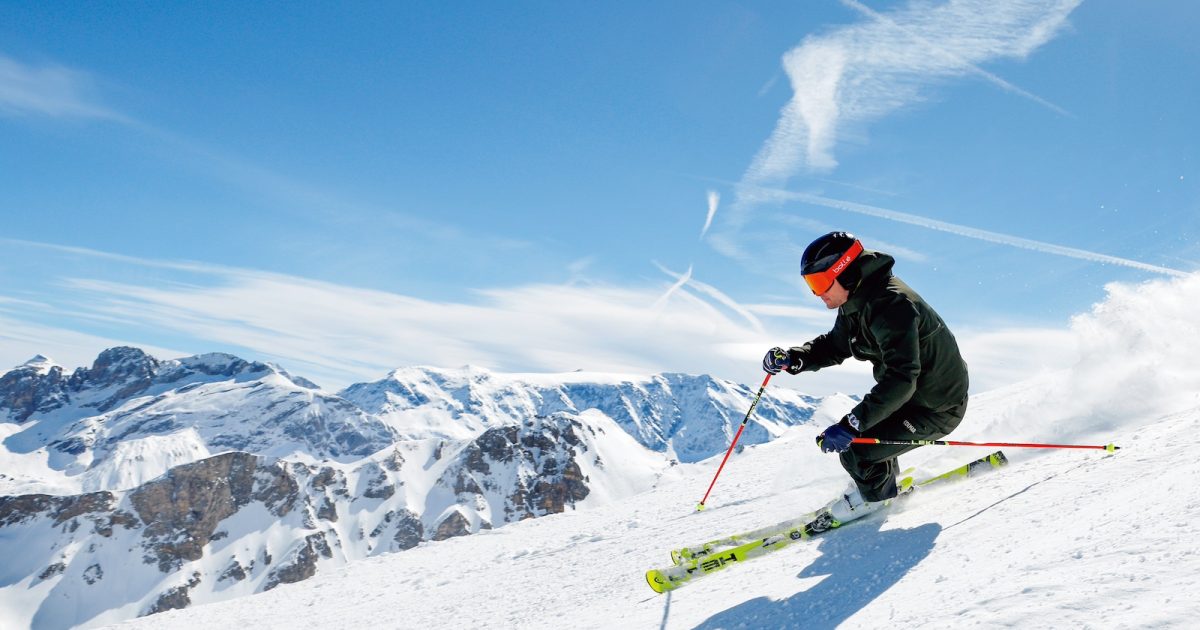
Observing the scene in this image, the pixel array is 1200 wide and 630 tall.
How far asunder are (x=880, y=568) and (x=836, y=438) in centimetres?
113

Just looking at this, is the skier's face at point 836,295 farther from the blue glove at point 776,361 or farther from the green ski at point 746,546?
the green ski at point 746,546

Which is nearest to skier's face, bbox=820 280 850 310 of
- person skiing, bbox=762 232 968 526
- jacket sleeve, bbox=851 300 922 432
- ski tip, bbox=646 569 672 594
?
person skiing, bbox=762 232 968 526

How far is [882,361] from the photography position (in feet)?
20.8

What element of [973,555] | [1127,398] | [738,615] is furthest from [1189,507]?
[1127,398]

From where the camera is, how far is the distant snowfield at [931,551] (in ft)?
12.0

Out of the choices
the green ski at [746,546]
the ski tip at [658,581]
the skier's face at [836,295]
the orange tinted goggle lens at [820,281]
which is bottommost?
the ski tip at [658,581]

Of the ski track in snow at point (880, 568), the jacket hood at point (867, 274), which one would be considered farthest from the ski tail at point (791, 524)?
the jacket hood at point (867, 274)

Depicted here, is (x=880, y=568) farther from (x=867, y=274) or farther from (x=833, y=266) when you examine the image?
(x=833, y=266)

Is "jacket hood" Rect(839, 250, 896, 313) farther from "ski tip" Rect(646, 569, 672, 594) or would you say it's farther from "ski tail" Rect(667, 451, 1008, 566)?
"ski tip" Rect(646, 569, 672, 594)

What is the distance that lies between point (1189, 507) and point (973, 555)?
1.28 meters

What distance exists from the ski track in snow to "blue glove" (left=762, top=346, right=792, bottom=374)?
185cm

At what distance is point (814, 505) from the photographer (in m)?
9.42

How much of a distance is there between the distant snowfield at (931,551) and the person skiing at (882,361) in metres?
0.56

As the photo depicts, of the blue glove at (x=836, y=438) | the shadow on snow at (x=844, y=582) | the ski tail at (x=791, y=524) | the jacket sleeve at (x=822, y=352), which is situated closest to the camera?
the shadow on snow at (x=844, y=582)
